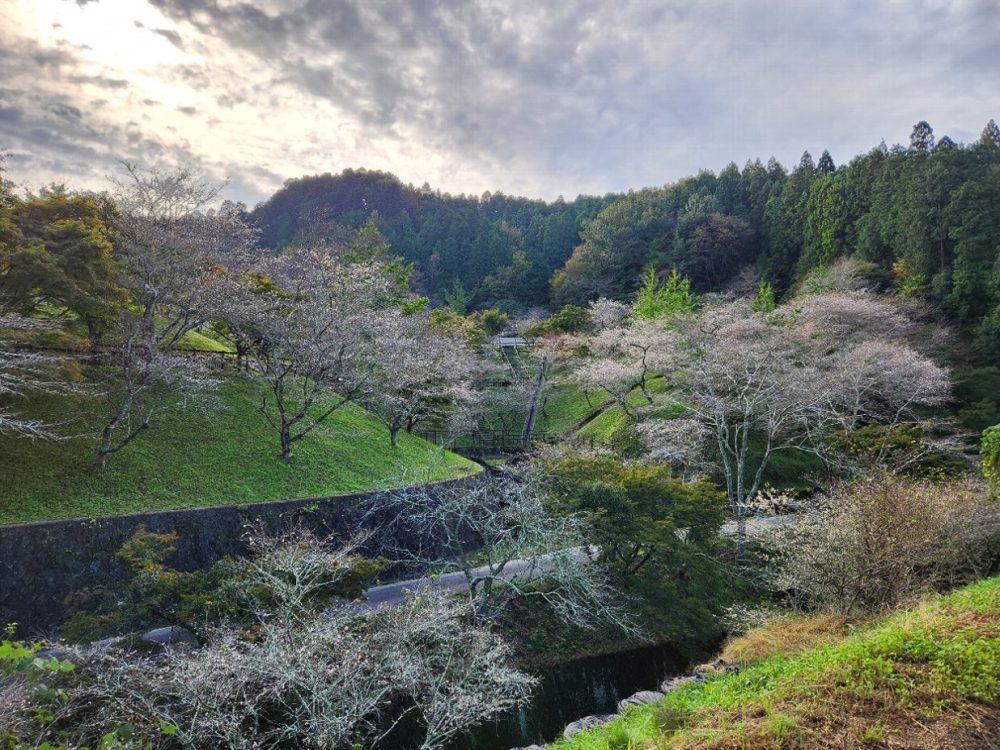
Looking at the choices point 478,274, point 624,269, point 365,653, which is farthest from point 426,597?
point 478,274

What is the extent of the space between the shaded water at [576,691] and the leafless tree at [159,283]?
11.3 metres

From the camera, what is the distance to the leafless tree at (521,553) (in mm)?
11133

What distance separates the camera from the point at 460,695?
27.0ft

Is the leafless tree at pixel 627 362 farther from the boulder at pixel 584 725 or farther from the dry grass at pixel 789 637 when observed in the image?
the boulder at pixel 584 725

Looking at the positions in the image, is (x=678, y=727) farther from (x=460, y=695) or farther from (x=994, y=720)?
(x=460, y=695)

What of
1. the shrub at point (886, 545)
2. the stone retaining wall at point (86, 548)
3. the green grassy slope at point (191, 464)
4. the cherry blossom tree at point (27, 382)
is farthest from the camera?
the green grassy slope at point (191, 464)

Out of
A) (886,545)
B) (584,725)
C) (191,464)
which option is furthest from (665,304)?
(584,725)

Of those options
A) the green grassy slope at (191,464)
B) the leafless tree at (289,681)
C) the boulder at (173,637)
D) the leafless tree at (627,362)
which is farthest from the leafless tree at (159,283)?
Answer: the leafless tree at (627,362)

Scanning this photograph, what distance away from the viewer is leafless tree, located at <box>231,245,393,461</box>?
17.2m

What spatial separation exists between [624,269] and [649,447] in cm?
2582

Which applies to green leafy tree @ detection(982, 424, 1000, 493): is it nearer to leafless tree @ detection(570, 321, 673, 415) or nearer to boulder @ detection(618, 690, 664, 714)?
boulder @ detection(618, 690, 664, 714)

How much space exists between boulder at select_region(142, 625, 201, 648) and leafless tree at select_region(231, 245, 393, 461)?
5.97 m

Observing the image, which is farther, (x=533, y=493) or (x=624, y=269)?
(x=624, y=269)

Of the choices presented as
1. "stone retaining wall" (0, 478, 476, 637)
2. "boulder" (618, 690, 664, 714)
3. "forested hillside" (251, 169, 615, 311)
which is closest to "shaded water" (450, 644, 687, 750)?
"boulder" (618, 690, 664, 714)
